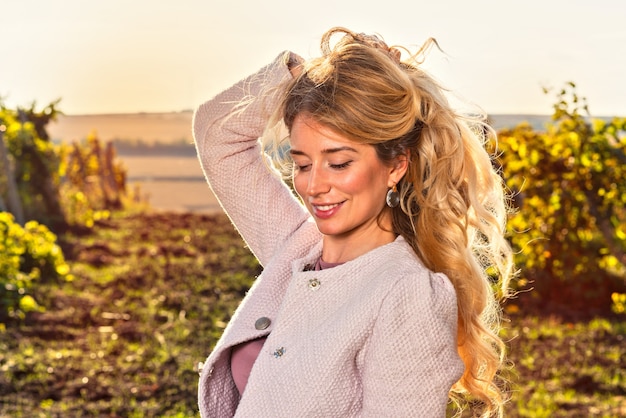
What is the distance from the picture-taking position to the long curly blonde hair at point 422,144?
Answer: 1.87m

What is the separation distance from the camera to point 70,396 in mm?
5031

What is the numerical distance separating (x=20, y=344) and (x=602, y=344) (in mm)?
3284

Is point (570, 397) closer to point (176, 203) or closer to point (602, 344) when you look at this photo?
point (602, 344)

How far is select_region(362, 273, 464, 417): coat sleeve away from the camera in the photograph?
1714mm

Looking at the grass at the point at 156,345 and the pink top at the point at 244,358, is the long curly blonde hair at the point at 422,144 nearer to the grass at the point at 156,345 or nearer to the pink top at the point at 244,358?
the pink top at the point at 244,358

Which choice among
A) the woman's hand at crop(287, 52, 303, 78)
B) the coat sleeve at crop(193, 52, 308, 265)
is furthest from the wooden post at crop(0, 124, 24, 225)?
the woman's hand at crop(287, 52, 303, 78)

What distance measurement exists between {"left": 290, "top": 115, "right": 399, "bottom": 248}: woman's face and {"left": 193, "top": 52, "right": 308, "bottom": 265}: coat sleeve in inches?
12.9

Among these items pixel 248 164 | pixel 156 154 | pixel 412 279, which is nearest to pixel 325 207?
pixel 412 279

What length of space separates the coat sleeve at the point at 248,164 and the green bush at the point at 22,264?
356cm

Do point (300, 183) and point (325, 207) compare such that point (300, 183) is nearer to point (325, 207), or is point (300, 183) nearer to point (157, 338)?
point (325, 207)

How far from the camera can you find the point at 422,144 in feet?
6.40

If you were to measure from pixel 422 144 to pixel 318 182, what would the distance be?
0.73 feet

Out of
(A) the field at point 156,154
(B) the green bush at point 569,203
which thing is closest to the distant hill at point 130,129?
(A) the field at point 156,154

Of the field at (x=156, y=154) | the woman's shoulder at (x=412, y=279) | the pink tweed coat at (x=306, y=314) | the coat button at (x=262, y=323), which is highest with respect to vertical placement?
the woman's shoulder at (x=412, y=279)
